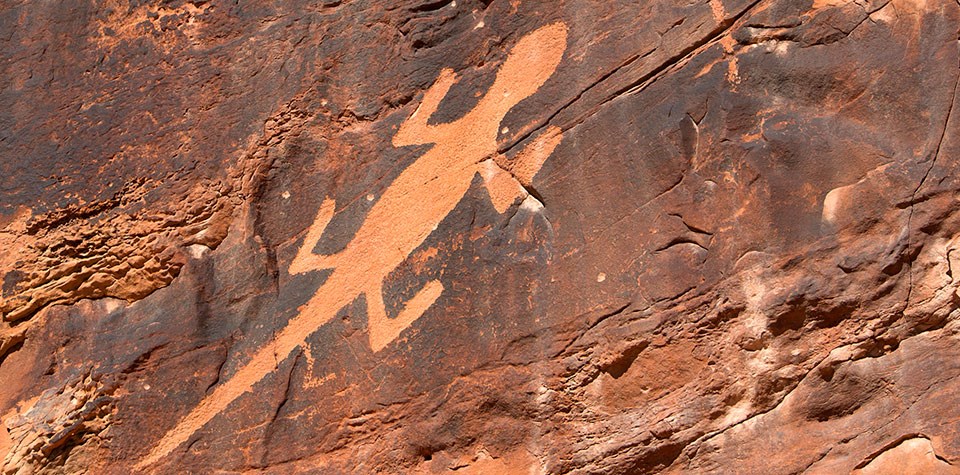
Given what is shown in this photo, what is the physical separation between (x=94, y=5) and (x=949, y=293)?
10.5 feet

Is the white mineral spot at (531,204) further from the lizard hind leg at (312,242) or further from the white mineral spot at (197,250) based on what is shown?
the white mineral spot at (197,250)

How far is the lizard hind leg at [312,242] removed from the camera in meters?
2.88

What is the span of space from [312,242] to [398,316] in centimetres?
43

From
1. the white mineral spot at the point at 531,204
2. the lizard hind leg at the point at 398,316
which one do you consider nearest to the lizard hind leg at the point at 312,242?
the lizard hind leg at the point at 398,316

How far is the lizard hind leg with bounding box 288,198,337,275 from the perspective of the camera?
288 centimetres

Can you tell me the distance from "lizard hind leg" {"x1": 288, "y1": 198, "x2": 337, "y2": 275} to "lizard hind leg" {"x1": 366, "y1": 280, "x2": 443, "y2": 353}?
0.98 feet

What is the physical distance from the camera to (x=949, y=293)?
2.45m

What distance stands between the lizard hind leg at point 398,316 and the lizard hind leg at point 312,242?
0.98 feet

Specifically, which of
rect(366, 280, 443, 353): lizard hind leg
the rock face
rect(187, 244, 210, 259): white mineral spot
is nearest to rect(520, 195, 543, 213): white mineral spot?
the rock face

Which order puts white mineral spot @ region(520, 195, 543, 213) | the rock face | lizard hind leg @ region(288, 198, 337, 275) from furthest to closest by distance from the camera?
lizard hind leg @ region(288, 198, 337, 275) < white mineral spot @ region(520, 195, 543, 213) < the rock face

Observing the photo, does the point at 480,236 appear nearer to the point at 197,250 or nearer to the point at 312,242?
the point at 312,242

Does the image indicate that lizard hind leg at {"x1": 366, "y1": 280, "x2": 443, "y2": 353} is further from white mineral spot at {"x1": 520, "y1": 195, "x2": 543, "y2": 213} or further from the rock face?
white mineral spot at {"x1": 520, "y1": 195, "x2": 543, "y2": 213}

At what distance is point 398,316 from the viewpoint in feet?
9.14

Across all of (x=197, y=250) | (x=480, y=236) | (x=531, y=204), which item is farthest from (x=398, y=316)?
(x=197, y=250)
